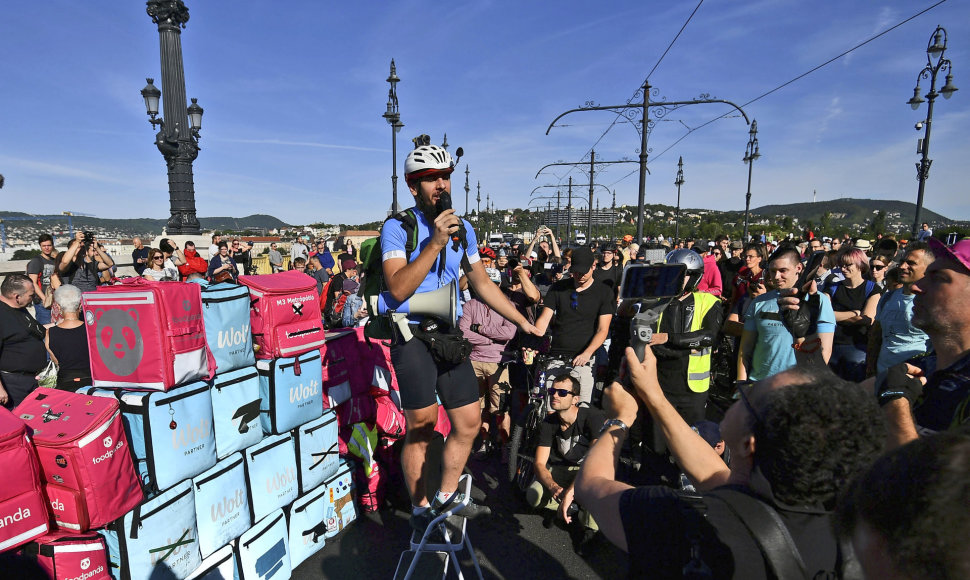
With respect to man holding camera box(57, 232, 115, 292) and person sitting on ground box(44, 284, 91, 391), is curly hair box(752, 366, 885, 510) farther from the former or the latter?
man holding camera box(57, 232, 115, 292)

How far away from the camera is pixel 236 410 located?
3.05 metres

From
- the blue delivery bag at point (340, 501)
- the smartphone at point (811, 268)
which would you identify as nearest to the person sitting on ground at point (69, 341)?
the blue delivery bag at point (340, 501)

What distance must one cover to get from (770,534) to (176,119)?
54.1 ft

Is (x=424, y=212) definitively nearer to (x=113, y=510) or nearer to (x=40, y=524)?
(x=113, y=510)

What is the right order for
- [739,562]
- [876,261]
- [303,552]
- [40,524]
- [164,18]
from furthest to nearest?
1. [164,18]
2. [876,261]
3. [303,552]
4. [40,524]
5. [739,562]

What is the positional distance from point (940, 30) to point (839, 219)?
19494cm

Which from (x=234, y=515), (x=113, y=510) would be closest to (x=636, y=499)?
(x=113, y=510)

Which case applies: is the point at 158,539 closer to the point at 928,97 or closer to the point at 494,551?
the point at 494,551

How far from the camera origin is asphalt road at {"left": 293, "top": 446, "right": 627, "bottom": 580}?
10.6 ft

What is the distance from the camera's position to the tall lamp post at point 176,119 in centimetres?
1298

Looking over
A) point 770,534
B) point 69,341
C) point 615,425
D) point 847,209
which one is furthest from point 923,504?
point 847,209

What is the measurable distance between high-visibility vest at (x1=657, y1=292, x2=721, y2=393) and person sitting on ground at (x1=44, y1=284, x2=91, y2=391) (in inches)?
189

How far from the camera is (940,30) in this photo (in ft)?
31.9

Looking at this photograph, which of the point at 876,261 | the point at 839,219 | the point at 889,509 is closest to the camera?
the point at 889,509
